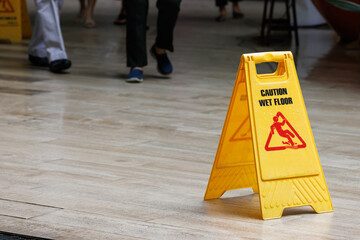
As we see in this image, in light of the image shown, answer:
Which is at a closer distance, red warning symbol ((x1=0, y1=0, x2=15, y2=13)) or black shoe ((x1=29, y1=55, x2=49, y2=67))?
black shoe ((x1=29, y1=55, x2=49, y2=67))

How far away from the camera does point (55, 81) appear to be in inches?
149

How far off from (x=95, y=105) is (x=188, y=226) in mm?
1594

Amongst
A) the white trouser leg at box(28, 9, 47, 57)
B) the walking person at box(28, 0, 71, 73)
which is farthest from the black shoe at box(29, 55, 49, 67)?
the walking person at box(28, 0, 71, 73)

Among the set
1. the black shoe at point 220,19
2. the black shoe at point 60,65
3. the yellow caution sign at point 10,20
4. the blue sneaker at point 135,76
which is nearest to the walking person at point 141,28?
the blue sneaker at point 135,76

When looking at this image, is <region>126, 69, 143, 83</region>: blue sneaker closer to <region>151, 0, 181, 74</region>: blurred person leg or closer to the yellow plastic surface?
<region>151, 0, 181, 74</region>: blurred person leg

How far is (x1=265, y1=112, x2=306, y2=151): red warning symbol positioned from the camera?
176 cm

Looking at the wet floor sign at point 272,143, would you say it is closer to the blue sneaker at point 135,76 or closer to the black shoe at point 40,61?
the blue sneaker at point 135,76

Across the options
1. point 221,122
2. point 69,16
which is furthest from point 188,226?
point 69,16

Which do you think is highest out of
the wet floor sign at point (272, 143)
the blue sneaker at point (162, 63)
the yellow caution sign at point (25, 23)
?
the wet floor sign at point (272, 143)

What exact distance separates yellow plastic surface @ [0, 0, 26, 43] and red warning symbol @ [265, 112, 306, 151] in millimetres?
4167

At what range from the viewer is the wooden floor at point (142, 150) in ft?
5.44

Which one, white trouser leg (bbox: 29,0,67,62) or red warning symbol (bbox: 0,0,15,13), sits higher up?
white trouser leg (bbox: 29,0,67,62)

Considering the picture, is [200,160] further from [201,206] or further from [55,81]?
Answer: [55,81]

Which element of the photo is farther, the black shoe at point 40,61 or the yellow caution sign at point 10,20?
the yellow caution sign at point 10,20
